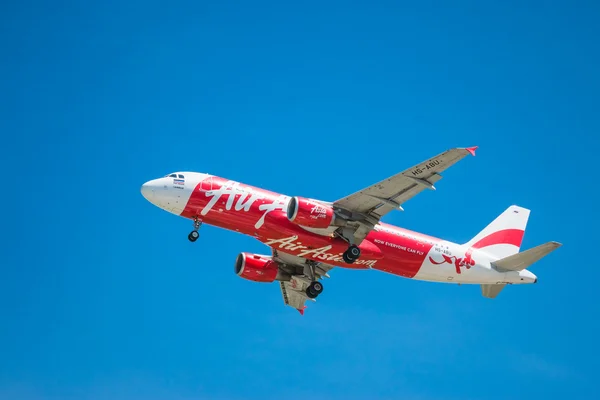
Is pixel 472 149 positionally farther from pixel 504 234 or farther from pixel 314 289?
pixel 314 289

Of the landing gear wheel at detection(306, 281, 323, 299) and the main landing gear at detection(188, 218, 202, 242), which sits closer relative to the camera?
the main landing gear at detection(188, 218, 202, 242)

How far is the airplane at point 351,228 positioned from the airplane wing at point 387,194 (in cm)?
5

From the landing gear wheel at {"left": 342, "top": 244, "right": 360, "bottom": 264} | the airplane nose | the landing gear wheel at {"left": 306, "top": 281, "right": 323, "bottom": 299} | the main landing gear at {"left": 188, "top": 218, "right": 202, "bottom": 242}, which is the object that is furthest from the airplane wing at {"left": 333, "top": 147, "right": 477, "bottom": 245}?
the airplane nose

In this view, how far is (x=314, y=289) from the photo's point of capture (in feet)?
168

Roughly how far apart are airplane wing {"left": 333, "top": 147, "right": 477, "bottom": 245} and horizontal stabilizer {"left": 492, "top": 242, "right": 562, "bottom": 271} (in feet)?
29.7

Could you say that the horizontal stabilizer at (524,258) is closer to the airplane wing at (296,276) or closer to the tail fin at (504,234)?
the tail fin at (504,234)

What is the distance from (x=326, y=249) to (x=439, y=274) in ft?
25.9

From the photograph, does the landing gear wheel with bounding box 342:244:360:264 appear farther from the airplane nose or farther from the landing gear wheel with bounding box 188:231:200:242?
the airplane nose

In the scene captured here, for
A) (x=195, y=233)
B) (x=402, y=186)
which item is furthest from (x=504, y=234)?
(x=195, y=233)

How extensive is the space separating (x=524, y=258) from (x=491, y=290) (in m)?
3.65

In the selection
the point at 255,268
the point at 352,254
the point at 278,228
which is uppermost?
the point at 255,268

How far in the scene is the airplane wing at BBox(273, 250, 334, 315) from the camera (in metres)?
52.9

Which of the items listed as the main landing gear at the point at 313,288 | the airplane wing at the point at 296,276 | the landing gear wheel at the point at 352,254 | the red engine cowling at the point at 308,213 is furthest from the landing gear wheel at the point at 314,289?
the red engine cowling at the point at 308,213

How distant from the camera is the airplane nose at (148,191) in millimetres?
46406
